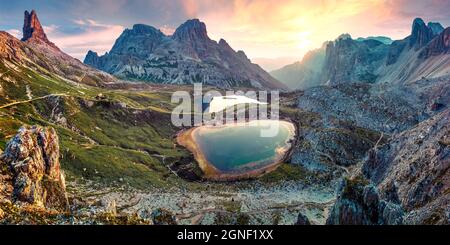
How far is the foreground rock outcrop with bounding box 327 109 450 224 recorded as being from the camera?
222 ft

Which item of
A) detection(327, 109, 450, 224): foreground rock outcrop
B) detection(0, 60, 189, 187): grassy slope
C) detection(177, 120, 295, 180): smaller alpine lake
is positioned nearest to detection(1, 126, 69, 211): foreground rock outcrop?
detection(0, 60, 189, 187): grassy slope

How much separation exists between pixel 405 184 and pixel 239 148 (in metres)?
78.2

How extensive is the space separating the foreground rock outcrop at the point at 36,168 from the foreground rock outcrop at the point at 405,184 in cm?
6003

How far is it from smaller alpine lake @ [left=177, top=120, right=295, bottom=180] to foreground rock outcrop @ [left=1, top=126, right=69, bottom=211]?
6937cm

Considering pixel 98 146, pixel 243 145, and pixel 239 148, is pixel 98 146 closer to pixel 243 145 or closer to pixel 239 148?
pixel 239 148

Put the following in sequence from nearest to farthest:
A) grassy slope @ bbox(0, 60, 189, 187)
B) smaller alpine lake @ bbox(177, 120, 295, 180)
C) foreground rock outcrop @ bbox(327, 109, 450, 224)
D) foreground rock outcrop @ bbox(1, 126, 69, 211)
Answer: foreground rock outcrop @ bbox(1, 126, 69, 211)
foreground rock outcrop @ bbox(327, 109, 450, 224)
grassy slope @ bbox(0, 60, 189, 187)
smaller alpine lake @ bbox(177, 120, 295, 180)

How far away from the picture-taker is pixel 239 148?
536ft

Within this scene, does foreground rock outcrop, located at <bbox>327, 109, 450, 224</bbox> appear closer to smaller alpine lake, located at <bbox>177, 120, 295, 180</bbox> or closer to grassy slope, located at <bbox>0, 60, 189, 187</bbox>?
smaller alpine lake, located at <bbox>177, 120, 295, 180</bbox>

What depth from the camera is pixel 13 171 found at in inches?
2746

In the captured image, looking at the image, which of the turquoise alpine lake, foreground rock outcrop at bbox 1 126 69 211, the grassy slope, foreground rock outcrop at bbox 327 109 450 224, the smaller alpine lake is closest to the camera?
foreground rock outcrop at bbox 1 126 69 211

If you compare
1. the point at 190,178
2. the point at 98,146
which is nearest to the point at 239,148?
the point at 190,178

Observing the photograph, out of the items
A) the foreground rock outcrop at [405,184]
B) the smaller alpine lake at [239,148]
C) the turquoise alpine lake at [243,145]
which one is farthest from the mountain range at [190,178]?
the turquoise alpine lake at [243,145]
